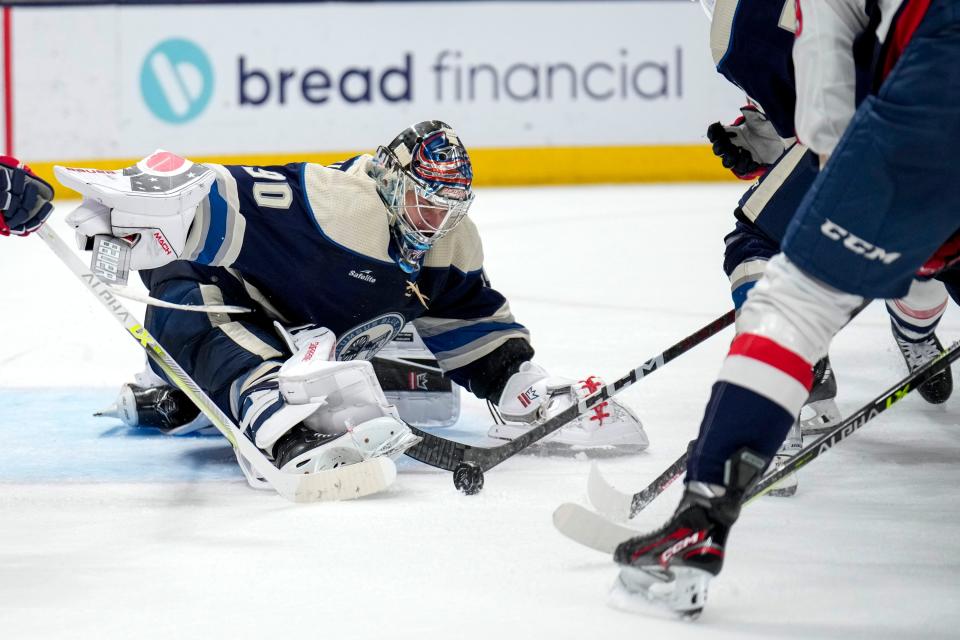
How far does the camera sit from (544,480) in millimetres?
2664

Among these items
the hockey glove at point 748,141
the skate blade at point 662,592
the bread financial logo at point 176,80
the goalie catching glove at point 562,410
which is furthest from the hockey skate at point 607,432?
the bread financial logo at point 176,80

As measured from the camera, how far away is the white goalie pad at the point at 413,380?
123 inches

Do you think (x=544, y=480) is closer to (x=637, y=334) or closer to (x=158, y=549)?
(x=158, y=549)

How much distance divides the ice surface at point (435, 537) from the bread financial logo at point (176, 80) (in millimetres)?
3233

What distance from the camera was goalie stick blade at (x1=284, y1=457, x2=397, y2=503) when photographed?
2484 millimetres

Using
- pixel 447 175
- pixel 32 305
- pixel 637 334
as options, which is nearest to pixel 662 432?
pixel 447 175

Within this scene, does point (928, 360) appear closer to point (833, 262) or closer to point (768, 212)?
point (768, 212)

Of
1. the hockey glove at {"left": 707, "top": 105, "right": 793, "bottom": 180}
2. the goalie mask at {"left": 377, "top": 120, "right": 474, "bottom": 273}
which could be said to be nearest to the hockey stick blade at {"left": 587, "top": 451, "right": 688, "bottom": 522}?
the goalie mask at {"left": 377, "top": 120, "right": 474, "bottom": 273}

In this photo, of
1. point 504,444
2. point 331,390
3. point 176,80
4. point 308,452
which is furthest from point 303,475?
point 176,80

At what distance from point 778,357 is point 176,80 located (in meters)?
5.64

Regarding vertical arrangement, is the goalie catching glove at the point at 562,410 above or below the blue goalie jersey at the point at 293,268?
below

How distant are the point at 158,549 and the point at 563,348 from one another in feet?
6.30

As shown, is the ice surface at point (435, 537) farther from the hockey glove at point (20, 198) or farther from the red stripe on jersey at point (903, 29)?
the red stripe on jersey at point (903, 29)

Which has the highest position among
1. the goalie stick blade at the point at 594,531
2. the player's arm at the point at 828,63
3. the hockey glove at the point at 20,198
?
the player's arm at the point at 828,63
